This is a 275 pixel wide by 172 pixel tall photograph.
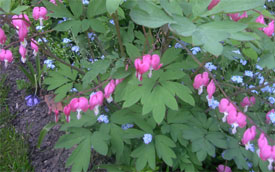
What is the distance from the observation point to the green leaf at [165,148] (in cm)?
210

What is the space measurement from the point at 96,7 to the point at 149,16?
A: 71cm

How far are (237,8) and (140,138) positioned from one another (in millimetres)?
1371

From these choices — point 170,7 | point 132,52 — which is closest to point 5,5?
point 132,52

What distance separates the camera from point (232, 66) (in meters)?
3.31

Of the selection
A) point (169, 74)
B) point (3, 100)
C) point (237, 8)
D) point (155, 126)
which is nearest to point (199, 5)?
point (237, 8)

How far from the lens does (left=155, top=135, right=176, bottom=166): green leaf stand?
6.89ft

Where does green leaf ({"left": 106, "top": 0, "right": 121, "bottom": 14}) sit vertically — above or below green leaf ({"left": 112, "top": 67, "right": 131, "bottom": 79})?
above

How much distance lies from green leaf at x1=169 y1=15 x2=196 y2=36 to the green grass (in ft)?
6.75

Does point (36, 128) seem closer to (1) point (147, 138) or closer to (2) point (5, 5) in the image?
(1) point (147, 138)

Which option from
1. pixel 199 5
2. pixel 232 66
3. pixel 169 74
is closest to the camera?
pixel 199 5

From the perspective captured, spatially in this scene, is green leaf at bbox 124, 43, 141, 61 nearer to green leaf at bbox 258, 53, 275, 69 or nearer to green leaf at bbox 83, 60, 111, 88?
green leaf at bbox 83, 60, 111, 88

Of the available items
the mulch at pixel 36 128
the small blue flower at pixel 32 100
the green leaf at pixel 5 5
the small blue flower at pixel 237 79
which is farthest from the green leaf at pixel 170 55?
the small blue flower at pixel 32 100

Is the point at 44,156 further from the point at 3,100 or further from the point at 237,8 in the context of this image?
the point at 237,8

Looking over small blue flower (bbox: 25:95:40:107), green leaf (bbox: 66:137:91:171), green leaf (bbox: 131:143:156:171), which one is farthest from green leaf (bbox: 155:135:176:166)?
small blue flower (bbox: 25:95:40:107)
